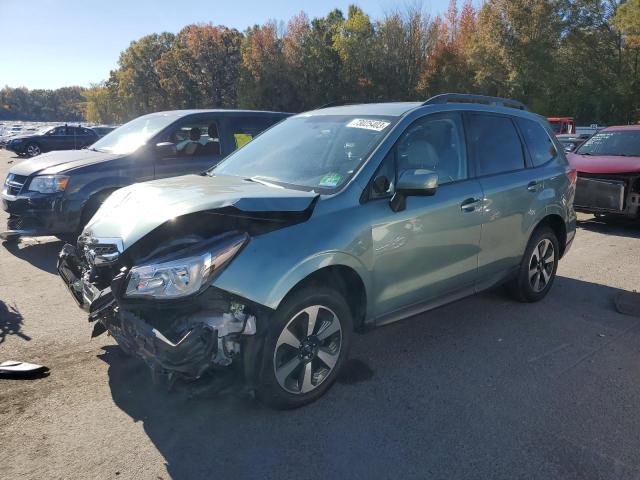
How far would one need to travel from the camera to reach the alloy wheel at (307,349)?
3.07 metres

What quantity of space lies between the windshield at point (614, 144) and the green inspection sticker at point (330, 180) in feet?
26.3

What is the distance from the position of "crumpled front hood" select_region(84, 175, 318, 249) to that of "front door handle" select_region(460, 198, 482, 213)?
1386 mm

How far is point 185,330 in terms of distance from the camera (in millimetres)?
2791

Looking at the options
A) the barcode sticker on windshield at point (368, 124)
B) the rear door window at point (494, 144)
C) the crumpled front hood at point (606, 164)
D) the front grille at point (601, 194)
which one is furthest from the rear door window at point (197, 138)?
the front grille at point (601, 194)

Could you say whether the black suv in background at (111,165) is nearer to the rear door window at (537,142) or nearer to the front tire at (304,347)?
the rear door window at (537,142)

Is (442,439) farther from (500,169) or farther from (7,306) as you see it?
(7,306)

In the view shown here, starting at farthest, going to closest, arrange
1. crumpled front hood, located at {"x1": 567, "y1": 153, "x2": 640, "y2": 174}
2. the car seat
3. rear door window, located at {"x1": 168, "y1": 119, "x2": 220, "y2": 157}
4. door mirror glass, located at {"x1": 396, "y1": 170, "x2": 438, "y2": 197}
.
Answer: crumpled front hood, located at {"x1": 567, "y1": 153, "x2": 640, "y2": 174}, the car seat, rear door window, located at {"x1": 168, "y1": 119, "x2": 220, "y2": 157}, door mirror glass, located at {"x1": 396, "y1": 170, "x2": 438, "y2": 197}

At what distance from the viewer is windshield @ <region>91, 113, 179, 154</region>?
6988mm

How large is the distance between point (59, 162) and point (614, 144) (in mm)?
9610

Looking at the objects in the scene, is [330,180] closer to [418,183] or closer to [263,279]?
[418,183]

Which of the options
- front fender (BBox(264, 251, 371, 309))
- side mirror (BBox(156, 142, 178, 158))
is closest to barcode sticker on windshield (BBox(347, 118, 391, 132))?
front fender (BBox(264, 251, 371, 309))

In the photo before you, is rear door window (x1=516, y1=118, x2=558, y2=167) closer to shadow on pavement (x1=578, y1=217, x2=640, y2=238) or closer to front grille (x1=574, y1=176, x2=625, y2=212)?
front grille (x1=574, y1=176, x2=625, y2=212)

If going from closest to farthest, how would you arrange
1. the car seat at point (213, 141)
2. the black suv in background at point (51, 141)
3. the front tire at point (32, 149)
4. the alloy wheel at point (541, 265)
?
the alloy wheel at point (541, 265) → the car seat at point (213, 141) → the black suv in background at point (51, 141) → the front tire at point (32, 149)

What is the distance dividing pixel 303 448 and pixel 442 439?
810 mm
